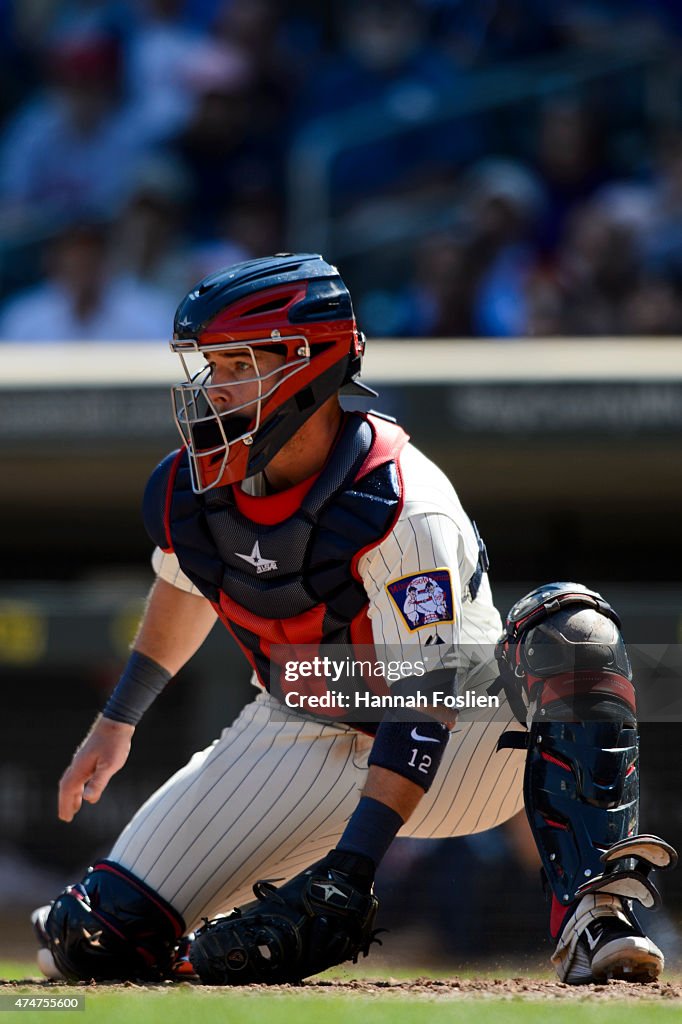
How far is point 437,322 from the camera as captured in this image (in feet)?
19.6

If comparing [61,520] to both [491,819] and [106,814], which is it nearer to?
[106,814]

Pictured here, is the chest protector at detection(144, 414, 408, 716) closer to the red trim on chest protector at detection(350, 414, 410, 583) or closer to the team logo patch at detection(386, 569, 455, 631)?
the red trim on chest protector at detection(350, 414, 410, 583)

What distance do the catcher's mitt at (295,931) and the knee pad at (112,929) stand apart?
29 centimetres

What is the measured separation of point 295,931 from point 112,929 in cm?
51

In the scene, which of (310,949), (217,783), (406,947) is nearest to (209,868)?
(217,783)

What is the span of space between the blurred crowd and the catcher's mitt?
398 centimetres

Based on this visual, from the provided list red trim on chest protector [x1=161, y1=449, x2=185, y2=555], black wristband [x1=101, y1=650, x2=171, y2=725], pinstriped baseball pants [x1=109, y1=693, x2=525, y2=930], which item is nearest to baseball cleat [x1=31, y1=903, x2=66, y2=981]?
pinstriped baseball pants [x1=109, y1=693, x2=525, y2=930]

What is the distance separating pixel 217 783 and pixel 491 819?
532 mm

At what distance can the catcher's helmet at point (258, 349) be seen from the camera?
244 centimetres

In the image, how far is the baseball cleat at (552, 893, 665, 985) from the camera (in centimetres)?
217

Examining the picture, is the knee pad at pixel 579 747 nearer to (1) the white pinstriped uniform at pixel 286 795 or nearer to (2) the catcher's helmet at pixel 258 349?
(1) the white pinstriped uniform at pixel 286 795

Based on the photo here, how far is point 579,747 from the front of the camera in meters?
2.25

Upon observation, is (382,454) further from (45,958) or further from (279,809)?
(45,958)

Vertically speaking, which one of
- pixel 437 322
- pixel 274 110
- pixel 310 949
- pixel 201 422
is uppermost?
A: pixel 274 110
